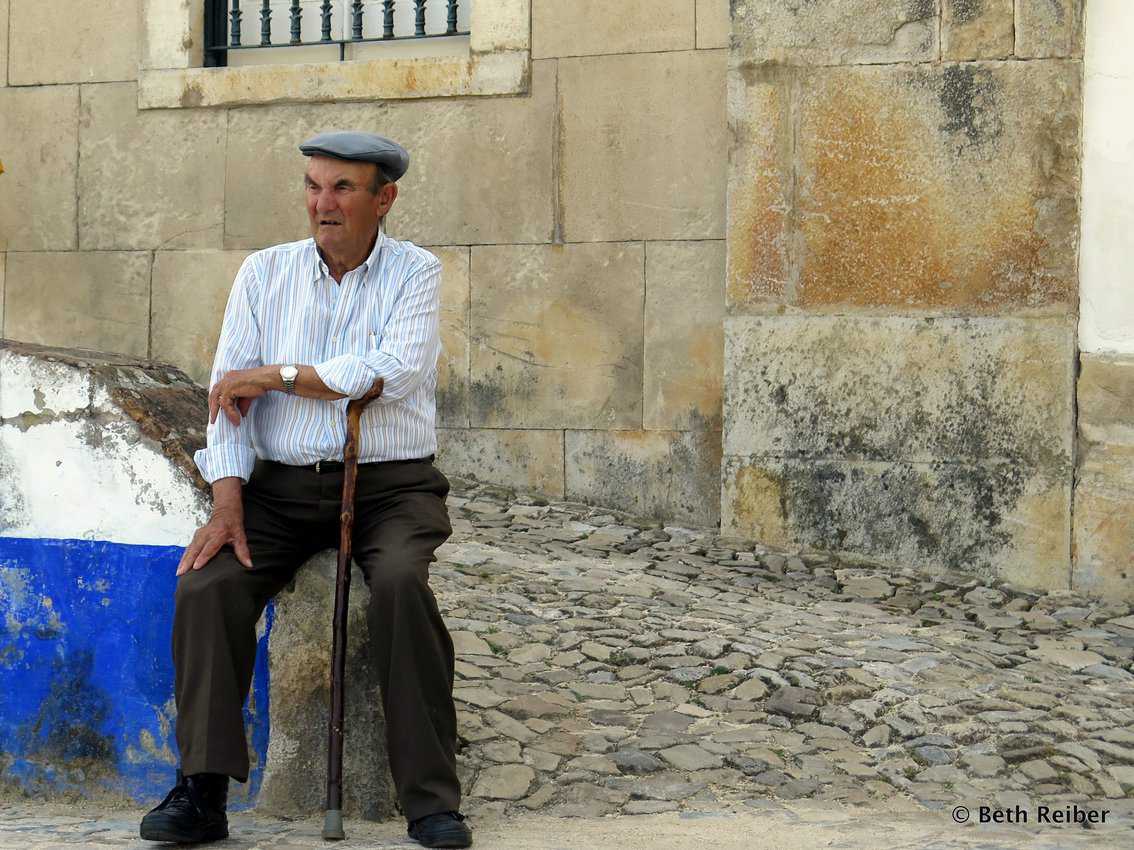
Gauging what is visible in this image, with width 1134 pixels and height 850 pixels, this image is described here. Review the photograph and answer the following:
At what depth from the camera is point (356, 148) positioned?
3.89 metres

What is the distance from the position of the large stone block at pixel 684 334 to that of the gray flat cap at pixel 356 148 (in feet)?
12.7

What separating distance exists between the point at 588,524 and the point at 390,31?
3.00 metres

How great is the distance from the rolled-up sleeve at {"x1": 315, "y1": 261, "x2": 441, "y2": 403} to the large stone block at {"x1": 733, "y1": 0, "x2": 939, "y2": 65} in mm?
3514

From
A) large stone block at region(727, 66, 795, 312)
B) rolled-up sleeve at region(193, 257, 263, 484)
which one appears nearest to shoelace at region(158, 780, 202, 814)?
rolled-up sleeve at region(193, 257, 263, 484)

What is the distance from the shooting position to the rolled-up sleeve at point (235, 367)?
3779mm

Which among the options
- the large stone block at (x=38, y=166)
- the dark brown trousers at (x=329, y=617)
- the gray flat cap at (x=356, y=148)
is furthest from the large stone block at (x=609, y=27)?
the dark brown trousers at (x=329, y=617)

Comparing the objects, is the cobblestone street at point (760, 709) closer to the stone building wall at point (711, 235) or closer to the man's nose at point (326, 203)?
the stone building wall at point (711, 235)

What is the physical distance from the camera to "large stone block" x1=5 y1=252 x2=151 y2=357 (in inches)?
340

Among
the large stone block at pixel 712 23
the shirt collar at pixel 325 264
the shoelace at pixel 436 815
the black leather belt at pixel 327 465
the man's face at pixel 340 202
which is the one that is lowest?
the shoelace at pixel 436 815

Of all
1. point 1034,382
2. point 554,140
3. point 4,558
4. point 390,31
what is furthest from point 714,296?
point 4,558

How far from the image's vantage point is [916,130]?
22.6 ft

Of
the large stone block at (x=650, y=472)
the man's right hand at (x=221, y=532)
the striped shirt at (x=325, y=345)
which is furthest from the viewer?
the large stone block at (x=650, y=472)

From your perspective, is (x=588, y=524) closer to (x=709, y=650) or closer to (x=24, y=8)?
(x=709, y=650)

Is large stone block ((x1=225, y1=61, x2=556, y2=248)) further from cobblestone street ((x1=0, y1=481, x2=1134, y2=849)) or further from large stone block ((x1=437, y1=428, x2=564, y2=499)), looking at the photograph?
cobblestone street ((x1=0, y1=481, x2=1134, y2=849))
